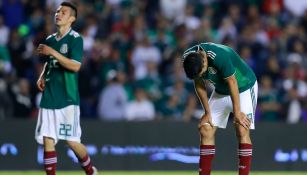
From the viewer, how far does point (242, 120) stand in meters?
11.1

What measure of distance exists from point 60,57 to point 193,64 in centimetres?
182

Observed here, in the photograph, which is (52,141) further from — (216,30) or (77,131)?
(216,30)

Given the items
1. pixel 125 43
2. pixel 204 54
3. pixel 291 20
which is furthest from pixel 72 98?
pixel 291 20

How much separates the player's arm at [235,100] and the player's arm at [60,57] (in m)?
1.96

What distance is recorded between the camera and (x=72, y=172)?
615 inches

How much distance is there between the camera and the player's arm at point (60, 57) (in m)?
11.4

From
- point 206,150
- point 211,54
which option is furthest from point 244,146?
point 211,54

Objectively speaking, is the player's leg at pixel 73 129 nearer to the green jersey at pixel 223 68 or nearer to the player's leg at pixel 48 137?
the player's leg at pixel 48 137

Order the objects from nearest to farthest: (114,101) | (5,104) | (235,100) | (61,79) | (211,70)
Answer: (235,100) → (211,70) → (61,79) → (5,104) → (114,101)

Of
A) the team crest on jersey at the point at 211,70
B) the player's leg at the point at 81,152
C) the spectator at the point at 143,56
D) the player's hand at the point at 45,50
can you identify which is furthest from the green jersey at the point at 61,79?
the spectator at the point at 143,56

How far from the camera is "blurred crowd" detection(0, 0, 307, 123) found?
17.3 meters

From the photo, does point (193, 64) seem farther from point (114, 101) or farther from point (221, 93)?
point (114, 101)

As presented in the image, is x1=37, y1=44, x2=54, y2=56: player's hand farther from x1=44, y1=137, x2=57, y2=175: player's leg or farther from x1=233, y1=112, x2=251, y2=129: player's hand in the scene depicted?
x1=233, y1=112, x2=251, y2=129: player's hand

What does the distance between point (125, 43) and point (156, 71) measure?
3.31ft
